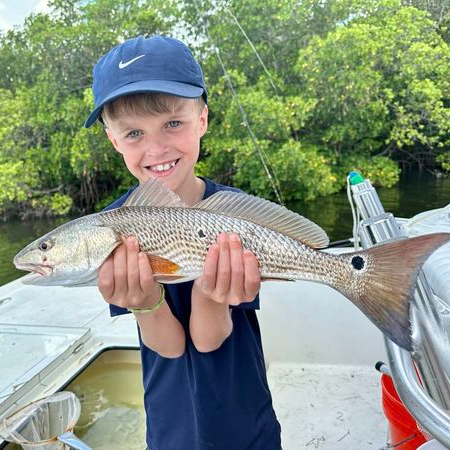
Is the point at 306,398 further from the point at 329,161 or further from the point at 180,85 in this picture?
the point at 329,161

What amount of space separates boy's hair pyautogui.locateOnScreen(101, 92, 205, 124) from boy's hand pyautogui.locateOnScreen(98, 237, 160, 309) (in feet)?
1.69

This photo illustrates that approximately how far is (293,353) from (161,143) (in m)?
2.58

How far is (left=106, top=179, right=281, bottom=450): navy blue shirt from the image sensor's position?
1.56m

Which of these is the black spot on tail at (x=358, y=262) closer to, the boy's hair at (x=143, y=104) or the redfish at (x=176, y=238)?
the redfish at (x=176, y=238)

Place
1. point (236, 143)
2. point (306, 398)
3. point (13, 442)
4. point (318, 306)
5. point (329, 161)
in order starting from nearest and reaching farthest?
point (13, 442) < point (306, 398) < point (318, 306) < point (236, 143) < point (329, 161)

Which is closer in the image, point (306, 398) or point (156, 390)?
point (156, 390)

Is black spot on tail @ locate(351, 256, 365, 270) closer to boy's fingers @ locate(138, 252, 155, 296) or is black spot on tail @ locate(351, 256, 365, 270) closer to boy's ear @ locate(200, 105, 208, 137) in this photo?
boy's fingers @ locate(138, 252, 155, 296)

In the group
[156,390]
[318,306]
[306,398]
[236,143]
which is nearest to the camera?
[156,390]

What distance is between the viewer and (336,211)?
52.7 feet

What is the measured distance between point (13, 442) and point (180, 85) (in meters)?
2.17

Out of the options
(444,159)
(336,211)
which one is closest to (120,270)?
(336,211)

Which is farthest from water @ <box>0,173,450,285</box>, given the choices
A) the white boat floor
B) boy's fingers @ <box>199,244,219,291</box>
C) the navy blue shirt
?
boy's fingers @ <box>199,244,219,291</box>

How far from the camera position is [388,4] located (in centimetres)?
1645

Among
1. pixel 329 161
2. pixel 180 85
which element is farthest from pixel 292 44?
pixel 180 85
